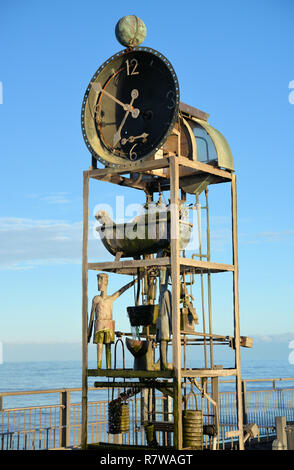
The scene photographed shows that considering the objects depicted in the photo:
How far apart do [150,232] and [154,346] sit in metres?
2.63

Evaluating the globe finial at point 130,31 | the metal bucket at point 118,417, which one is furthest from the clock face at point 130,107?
the metal bucket at point 118,417

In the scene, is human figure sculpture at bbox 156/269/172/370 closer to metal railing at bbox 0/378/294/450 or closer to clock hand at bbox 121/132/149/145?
metal railing at bbox 0/378/294/450

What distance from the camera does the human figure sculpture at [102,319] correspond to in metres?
15.7

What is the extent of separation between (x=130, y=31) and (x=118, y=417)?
8158 millimetres

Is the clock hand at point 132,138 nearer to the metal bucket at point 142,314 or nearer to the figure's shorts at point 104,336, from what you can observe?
the metal bucket at point 142,314

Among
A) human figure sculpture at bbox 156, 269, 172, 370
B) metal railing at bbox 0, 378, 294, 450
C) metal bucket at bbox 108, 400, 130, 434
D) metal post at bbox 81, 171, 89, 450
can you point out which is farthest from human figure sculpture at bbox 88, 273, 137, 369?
metal railing at bbox 0, 378, 294, 450

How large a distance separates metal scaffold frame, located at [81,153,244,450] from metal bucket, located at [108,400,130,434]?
559 millimetres

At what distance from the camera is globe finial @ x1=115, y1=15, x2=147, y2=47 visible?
15.9 meters

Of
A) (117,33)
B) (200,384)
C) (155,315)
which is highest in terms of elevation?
(117,33)

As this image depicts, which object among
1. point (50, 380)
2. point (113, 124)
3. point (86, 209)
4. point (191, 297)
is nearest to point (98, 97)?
point (113, 124)

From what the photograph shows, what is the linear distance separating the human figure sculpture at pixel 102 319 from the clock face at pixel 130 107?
2.67 metres

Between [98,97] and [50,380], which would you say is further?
[50,380]
